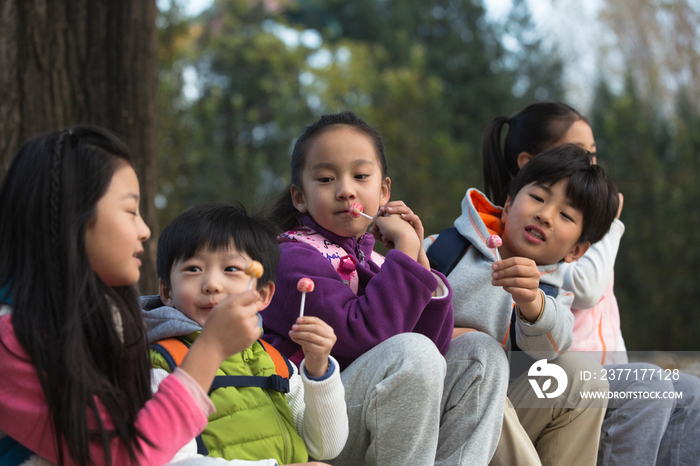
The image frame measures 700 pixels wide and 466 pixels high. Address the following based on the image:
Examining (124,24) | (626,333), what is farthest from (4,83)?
(626,333)

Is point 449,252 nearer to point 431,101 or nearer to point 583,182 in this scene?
point 583,182

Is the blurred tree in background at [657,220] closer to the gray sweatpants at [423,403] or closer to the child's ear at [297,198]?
the gray sweatpants at [423,403]

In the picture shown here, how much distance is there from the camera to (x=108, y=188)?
1.48 metres

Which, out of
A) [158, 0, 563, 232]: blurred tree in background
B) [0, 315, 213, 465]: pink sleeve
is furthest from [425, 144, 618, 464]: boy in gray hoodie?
[158, 0, 563, 232]: blurred tree in background

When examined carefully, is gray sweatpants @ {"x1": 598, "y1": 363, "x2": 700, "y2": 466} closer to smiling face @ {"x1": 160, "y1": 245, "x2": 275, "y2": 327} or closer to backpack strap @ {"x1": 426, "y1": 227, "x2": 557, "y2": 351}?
backpack strap @ {"x1": 426, "y1": 227, "x2": 557, "y2": 351}

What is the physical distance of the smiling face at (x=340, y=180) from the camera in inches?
88.2

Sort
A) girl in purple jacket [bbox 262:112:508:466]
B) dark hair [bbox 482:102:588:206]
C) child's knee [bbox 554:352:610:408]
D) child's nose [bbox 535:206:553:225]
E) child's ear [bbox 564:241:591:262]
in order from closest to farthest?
girl in purple jacket [bbox 262:112:508:466]
child's knee [bbox 554:352:610:408]
child's nose [bbox 535:206:553:225]
child's ear [bbox 564:241:591:262]
dark hair [bbox 482:102:588:206]

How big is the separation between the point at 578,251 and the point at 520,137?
0.77m

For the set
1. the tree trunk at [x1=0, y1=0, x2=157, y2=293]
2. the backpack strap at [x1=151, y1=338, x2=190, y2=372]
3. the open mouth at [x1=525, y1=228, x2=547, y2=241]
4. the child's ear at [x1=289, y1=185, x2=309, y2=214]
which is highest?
the tree trunk at [x1=0, y1=0, x2=157, y2=293]

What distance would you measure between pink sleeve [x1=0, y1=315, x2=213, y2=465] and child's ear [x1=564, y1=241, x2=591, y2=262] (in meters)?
1.77

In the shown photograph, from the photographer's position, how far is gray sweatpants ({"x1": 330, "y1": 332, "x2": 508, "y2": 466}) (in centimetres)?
186

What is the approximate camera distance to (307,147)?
2340mm

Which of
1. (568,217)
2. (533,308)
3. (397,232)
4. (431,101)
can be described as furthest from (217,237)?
(431,101)

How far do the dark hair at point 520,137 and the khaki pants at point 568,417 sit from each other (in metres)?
1.01
